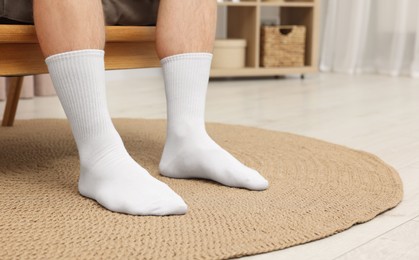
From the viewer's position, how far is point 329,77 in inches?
137

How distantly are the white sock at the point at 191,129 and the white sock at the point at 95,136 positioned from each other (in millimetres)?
153

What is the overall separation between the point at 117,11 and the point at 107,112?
28 centimetres

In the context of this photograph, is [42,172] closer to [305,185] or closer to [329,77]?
[305,185]

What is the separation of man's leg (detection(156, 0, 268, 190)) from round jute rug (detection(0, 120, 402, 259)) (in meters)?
0.04

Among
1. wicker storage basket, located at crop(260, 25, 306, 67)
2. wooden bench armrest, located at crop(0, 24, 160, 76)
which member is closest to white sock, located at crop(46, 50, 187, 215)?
wooden bench armrest, located at crop(0, 24, 160, 76)

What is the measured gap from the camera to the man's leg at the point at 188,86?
45.6 inches

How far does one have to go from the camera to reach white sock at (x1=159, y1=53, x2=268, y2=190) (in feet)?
3.77

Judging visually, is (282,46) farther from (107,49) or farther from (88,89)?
(88,89)

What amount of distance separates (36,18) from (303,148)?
69 cm

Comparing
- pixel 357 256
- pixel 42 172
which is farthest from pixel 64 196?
pixel 357 256

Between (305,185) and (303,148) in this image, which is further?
(303,148)

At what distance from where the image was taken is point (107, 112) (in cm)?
106

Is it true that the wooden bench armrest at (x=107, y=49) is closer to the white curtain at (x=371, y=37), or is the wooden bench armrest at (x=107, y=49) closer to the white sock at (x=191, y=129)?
the white sock at (x=191, y=129)

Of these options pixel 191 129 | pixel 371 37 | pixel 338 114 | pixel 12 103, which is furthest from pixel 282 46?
pixel 191 129
